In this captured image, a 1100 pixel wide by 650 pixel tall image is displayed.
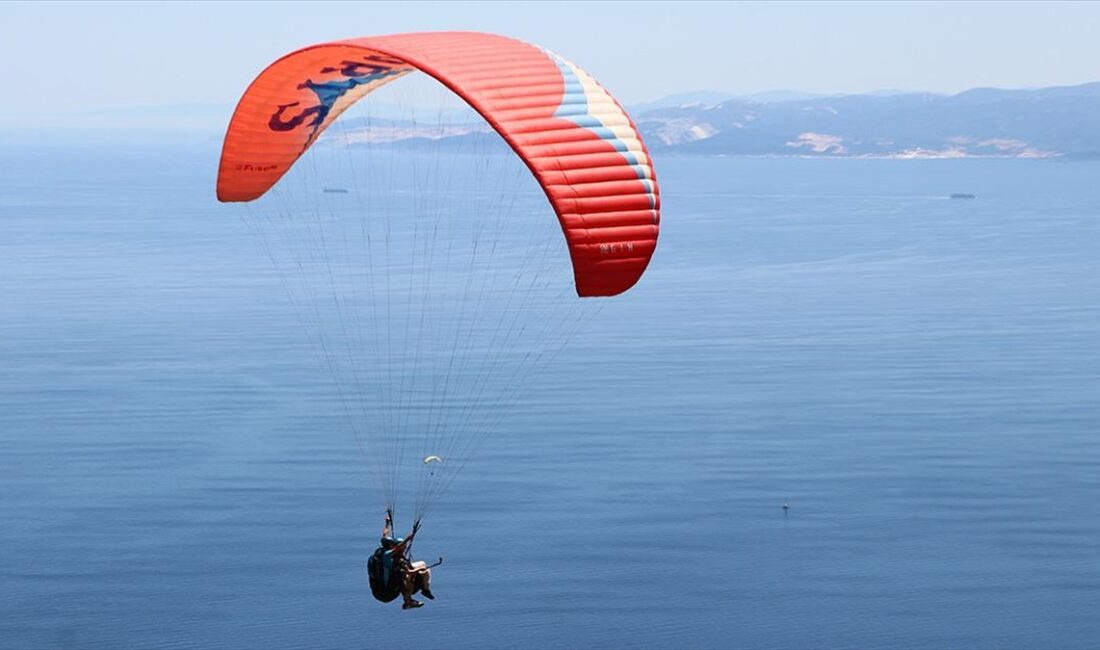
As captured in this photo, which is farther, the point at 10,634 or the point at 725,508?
the point at 725,508

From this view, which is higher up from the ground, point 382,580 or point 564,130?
point 564,130

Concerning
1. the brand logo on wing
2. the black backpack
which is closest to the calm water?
the brand logo on wing

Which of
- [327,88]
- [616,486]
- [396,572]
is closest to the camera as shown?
[396,572]

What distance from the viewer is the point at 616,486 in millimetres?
73125

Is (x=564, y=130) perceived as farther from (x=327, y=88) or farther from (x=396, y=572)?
(x=396, y=572)

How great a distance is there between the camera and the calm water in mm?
61375

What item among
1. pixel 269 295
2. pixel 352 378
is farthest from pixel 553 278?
pixel 352 378

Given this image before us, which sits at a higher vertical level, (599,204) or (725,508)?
(599,204)

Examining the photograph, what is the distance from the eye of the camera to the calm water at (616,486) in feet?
201

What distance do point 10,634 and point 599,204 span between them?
145 feet

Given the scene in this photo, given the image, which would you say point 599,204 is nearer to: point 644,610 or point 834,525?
point 644,610

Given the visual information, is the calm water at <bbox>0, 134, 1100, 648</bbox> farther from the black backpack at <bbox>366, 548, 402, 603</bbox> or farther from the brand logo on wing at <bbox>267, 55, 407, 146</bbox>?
the black backpack at <bbox>366, 548, 402, 603</bbox>

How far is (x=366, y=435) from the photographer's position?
89625 millimetres

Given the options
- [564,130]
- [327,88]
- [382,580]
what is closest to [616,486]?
[327,88]
